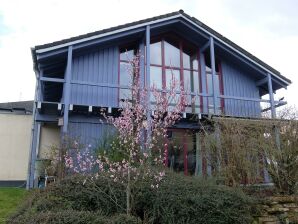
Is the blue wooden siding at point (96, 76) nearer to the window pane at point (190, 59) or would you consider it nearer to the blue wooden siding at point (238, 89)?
the window pane at point (190, 59)

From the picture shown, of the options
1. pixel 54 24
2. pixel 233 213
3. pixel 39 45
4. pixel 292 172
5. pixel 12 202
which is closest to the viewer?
pixel 233 213

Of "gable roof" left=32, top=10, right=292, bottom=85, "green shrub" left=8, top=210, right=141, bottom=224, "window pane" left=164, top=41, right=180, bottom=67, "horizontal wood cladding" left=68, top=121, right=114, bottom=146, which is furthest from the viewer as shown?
"window pane" left=164, top=41, right=180, bottom=67

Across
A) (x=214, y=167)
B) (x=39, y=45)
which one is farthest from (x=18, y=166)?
(x=214, y=167)

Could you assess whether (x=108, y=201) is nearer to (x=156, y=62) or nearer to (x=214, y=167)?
(x=214, y=167)

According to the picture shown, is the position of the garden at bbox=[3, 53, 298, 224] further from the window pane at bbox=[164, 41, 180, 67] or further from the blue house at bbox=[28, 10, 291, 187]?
the window pane at bbox=[164, 41, 180, 67]

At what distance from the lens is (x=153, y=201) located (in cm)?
657

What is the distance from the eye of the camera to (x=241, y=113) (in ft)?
50.2

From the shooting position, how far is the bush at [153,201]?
636 centimetres

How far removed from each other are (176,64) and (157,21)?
222 centimetres

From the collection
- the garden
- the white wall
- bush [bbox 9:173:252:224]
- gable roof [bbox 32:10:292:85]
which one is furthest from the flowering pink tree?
the white wall

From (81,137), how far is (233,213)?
7.67 m

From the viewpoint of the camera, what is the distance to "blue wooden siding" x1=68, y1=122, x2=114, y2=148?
12.7 metres

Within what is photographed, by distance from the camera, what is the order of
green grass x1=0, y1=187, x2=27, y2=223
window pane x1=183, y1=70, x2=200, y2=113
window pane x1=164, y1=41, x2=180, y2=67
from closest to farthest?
green grass x1=0, y1=187, x2=27, y2=223 < window pane x1=183, y1=70, x2=200, y2=113 < window pane x1=164, y1=41, x2=180, y2=67

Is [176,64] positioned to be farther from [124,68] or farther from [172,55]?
[124,68]
